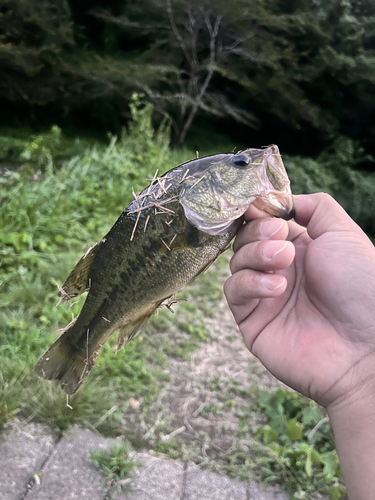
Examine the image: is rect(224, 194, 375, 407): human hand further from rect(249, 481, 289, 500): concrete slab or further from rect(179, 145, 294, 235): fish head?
rect(249, 481, 289, 500): concrete slab

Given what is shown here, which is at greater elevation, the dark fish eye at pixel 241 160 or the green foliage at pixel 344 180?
the dark fish eye at pixel 241 160

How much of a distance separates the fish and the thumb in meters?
0.30

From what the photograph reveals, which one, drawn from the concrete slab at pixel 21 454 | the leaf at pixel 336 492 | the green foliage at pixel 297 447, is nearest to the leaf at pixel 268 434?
the green foliage at pixel 297 447

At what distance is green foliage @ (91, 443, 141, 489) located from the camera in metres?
2.35

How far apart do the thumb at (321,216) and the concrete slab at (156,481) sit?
1.78 meters

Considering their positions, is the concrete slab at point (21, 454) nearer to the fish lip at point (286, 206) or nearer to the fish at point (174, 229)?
the fish at point (174, 229)

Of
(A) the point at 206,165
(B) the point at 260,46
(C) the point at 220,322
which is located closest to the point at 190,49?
(B) the point at 260,46

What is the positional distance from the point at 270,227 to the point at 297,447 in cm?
199

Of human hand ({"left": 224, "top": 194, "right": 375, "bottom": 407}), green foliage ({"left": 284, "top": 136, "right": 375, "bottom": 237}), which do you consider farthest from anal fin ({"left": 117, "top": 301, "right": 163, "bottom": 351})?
green foliage ({"left": 284, "top": 136, "right": 375, "bottom": 237})

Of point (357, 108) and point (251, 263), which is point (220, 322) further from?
point (357, 108)

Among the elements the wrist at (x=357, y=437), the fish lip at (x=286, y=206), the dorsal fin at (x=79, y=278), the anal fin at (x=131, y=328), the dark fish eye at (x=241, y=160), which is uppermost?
the dark fish eye at (x=241, y=160)

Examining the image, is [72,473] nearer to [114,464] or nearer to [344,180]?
Result: [114,464]

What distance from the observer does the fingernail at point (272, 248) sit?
1.45 meters

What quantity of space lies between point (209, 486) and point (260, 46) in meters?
8.27
